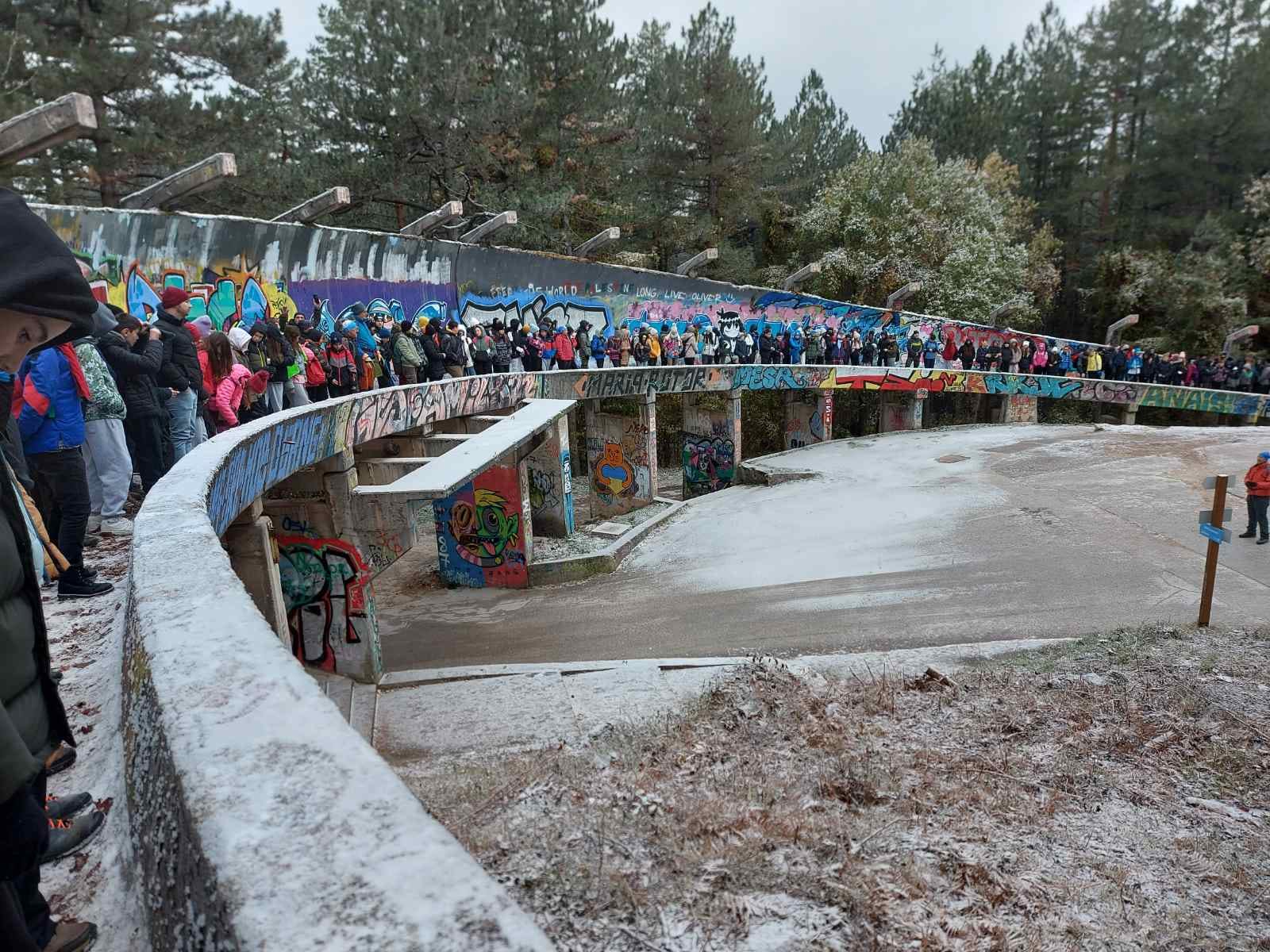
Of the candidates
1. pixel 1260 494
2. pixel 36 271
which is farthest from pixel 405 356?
pixel 1260 494

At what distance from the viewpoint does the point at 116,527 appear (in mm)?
6637

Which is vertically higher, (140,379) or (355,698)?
(140,379)

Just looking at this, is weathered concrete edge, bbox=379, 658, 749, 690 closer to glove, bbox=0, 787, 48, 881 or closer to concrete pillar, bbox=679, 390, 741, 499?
glove, bbox=0, 787, 48, 881

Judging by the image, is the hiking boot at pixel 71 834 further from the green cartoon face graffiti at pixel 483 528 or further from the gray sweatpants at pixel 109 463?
the green cartoon face graffiti at pixel 483 528

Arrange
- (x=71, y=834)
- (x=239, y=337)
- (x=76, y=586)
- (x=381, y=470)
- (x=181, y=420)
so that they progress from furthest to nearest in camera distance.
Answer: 1. (x=381, y=470)
2. (x=239, y=337)
3. (x=181, y=420)
4. (x=76, y=586)
5. (x=71, y=834)

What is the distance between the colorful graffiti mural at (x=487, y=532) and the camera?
16266 millimetres

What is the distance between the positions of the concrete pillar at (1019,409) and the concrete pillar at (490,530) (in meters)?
23.9

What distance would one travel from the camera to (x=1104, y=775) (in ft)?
18.5

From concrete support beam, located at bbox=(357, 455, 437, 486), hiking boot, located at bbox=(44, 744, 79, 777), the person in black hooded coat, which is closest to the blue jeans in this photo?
the person in black hooded coat

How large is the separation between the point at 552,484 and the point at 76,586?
14228 millimetres

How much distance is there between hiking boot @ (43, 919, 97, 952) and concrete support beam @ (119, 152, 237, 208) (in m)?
12.8

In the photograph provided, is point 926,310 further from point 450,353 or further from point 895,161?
point 450,353

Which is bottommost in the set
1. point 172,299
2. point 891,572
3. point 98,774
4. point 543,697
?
point 891,572

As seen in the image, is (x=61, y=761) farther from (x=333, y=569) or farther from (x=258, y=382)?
(x=333, y=569)
